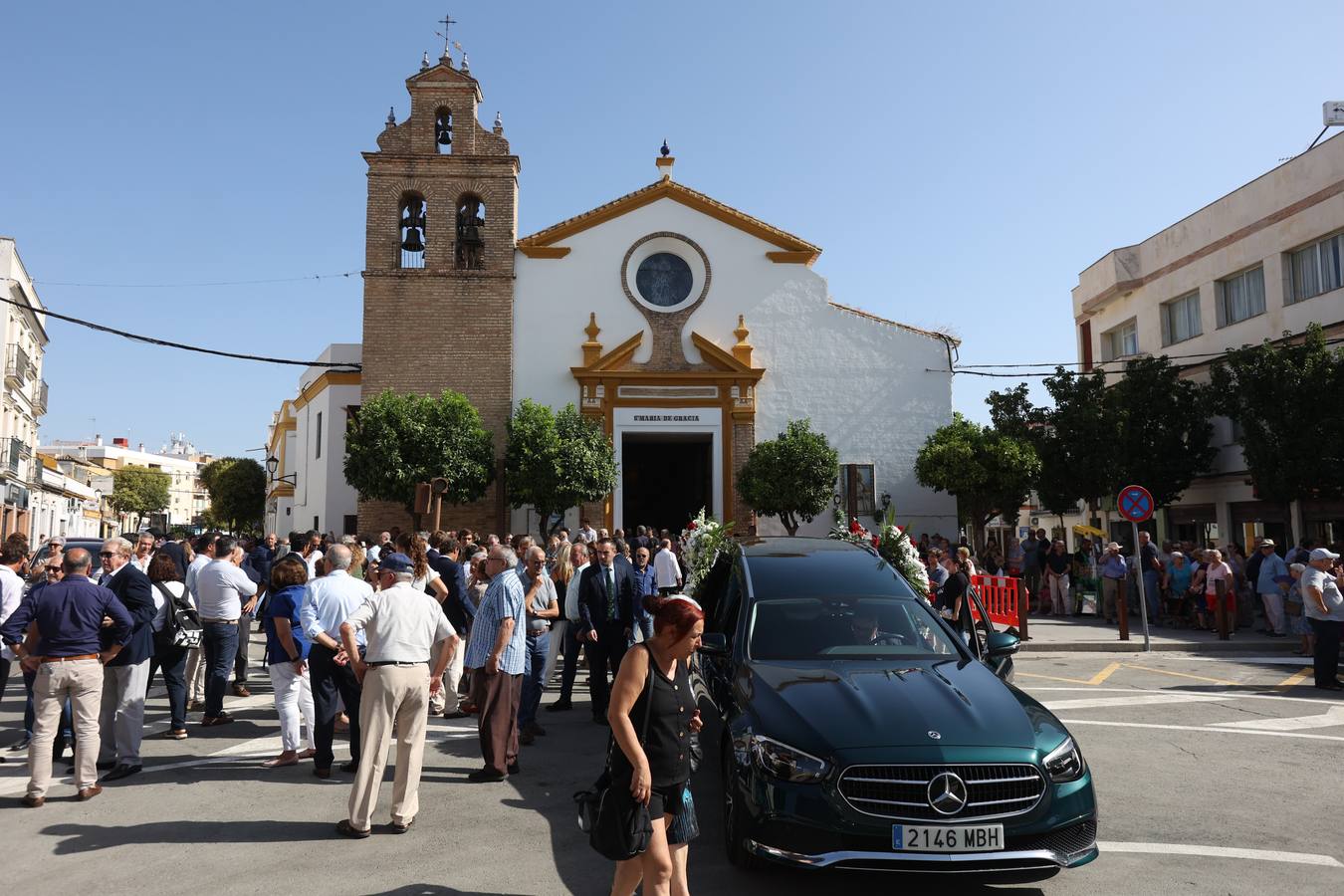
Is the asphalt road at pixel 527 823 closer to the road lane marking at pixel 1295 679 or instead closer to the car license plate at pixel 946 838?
the car license plate at pixel 946 838

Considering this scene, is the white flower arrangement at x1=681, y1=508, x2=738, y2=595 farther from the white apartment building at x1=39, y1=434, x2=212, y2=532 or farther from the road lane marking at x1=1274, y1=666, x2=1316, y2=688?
the white apartment building at x1=39, y1=434, x2=212, y2=532

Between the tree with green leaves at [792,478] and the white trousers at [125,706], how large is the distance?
762 inches

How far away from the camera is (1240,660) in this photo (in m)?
14.1

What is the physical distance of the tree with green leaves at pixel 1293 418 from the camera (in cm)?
2041

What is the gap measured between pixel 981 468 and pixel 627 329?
35.8 ft

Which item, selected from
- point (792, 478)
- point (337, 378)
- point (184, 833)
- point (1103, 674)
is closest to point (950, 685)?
point (184, 833)

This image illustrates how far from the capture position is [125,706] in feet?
24.8

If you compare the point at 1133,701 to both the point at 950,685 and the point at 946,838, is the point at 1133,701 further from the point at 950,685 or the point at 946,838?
the point at 946,838

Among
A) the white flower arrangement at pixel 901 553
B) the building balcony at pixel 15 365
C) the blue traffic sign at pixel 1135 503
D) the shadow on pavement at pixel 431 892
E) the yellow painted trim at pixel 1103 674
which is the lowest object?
the shadow on pavement at pixel 431 892

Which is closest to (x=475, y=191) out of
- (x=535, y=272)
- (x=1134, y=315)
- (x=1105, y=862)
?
(x=535, y=272)

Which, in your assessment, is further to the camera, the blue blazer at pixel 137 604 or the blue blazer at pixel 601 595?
the blue blazer at pixel 601 595

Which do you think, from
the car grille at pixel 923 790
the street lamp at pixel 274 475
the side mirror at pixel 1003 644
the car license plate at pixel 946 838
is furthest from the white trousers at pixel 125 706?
the street lamp at pixel 274 475

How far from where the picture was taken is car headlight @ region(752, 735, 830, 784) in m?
4.71

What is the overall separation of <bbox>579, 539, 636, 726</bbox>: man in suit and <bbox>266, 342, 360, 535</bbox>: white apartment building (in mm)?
19603
